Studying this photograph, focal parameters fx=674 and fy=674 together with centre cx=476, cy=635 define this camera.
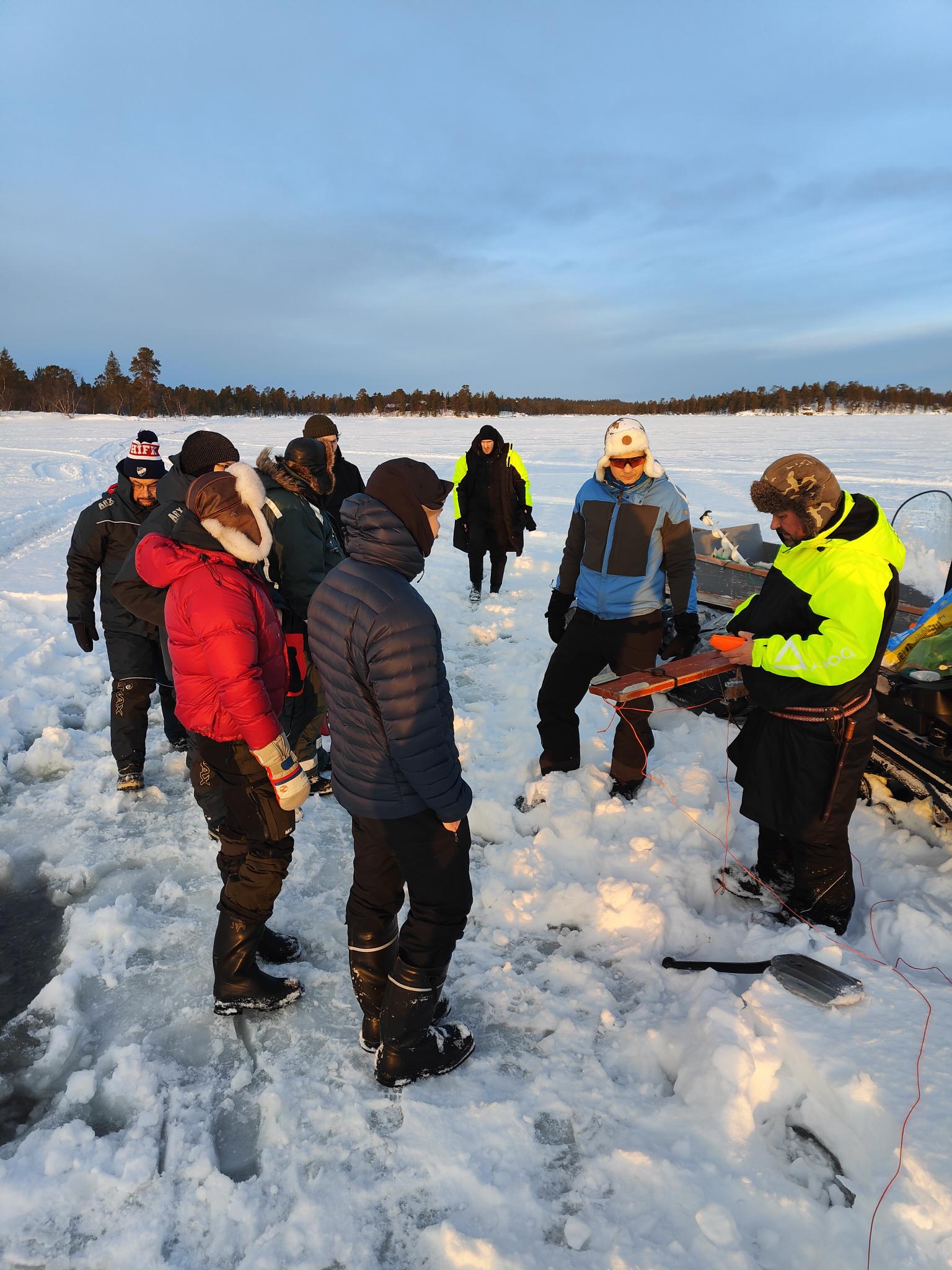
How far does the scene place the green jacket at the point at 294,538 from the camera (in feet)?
11.3

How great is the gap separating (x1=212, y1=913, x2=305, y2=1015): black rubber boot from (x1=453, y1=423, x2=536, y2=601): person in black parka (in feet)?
17.0

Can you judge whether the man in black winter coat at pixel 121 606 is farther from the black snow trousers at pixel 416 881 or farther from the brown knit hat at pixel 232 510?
the black snow trousers at pixel 416 881

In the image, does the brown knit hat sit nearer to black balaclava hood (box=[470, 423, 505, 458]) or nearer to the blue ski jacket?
the blue ski jacket

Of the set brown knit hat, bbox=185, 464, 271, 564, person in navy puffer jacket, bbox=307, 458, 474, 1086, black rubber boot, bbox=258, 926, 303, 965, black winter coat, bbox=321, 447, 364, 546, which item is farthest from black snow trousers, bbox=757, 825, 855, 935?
black winter coat, bbox=321, 447, 364, 546

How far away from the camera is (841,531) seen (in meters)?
2.34

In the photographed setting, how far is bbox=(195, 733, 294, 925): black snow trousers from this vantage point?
223cm

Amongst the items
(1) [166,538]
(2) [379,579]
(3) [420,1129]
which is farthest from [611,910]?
(1) [166,538]

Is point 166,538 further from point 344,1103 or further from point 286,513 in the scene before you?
point 344,1103

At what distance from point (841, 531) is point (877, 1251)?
1997 mm

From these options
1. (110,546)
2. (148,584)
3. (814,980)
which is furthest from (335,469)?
(814,980)

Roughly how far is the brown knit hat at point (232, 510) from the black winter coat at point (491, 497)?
15.9 feet

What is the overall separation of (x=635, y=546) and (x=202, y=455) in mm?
2080

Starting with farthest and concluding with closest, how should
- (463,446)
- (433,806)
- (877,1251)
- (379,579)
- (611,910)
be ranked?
(463,446), (611,910), (433,806), (379,579), (877,1251)

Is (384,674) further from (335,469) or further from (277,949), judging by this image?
(335,469)
